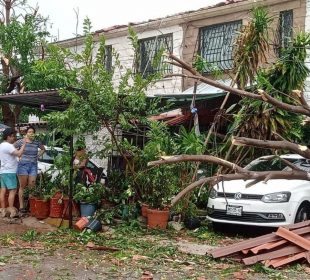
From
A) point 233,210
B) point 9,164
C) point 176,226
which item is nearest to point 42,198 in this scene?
point 9,164

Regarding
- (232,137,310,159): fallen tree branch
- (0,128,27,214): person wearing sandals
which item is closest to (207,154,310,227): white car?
(232,137,310,159): fallen tree branch

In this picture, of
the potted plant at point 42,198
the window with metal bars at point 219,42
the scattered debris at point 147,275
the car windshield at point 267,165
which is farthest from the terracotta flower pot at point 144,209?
the window with metal bars at point 219,42

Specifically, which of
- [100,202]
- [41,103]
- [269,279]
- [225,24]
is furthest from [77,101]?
[225,24]

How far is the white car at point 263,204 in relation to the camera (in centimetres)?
862

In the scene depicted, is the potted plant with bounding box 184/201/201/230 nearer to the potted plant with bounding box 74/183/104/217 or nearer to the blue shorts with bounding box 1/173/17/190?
the potted plant with bounding box 74/183/104/217

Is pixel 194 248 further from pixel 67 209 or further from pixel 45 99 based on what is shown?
pixel 45 99

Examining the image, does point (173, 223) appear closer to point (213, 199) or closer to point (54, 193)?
point (213, 199)

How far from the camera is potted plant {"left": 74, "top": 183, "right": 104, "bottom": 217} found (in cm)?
954

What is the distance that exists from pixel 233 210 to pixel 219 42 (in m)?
8.10

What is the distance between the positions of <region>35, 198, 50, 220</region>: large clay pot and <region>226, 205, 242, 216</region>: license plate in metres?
3.51

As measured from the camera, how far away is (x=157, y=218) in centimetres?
936

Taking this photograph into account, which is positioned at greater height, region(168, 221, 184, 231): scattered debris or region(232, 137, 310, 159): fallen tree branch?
region(232, 137, 310, 159): fallen tree branch

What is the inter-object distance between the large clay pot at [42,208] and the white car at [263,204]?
125 inches

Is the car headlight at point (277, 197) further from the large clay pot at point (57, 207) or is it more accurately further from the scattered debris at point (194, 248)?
the large clay pot at point (57, 207)
